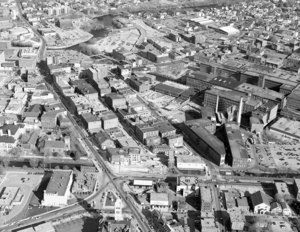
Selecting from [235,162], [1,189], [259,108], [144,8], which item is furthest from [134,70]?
[144,8]

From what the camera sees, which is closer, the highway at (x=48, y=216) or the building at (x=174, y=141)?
the highway at (x=48, y=216)

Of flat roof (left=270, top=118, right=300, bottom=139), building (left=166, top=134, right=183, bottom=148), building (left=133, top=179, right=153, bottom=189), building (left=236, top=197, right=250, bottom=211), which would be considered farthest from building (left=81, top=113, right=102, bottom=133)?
flat roof (left=270, top=118, right=300, bottom=139)

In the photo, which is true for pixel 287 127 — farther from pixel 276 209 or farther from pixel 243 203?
pixel 243 203

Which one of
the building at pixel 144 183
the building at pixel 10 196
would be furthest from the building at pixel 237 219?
the building at pixel 10 196

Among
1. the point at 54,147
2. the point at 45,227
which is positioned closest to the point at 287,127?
the point at 54,147

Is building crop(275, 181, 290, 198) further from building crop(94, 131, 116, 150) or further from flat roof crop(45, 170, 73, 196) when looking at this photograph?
flat roof crop(45, 170, 73, 196)

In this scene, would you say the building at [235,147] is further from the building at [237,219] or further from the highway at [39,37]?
the highway at [39,37]

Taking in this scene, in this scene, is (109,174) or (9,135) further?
(9,135)
